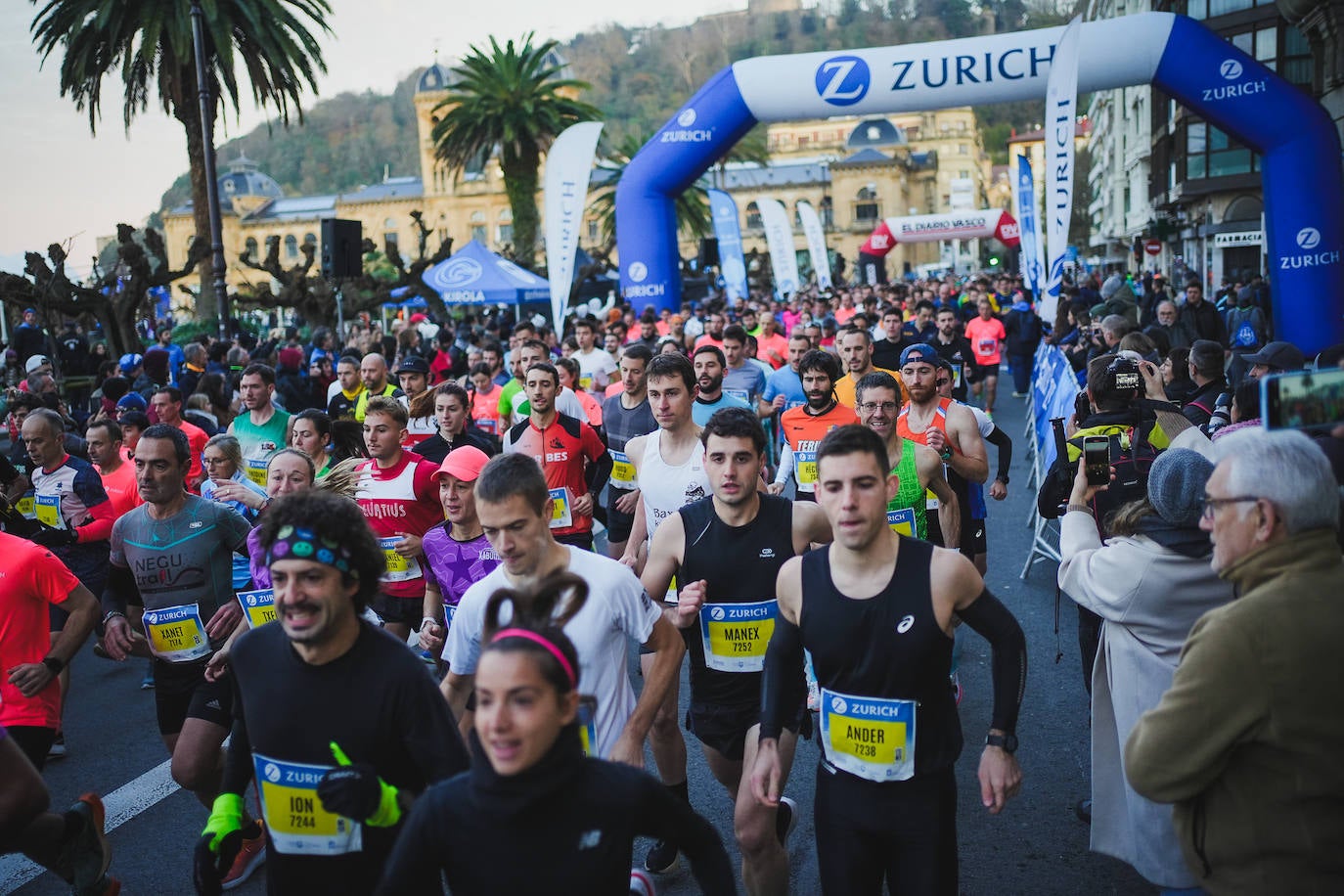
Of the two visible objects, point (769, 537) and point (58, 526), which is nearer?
point (769, 537)

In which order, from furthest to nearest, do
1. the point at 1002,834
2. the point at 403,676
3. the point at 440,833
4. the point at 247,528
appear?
the point at 247,528
the point at 1002,834
the point at 403,676
the point at 440,833

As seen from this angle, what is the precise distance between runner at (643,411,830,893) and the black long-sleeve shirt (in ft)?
5.37

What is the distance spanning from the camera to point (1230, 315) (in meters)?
14.3

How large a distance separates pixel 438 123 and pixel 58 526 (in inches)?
1342

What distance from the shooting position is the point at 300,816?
2.90 meters

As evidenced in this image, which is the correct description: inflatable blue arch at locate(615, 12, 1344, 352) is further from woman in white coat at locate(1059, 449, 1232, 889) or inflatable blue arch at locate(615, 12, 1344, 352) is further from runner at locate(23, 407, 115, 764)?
runner at locate(23, 407, 115, 764)

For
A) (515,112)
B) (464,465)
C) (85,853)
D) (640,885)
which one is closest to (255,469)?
(464,465)

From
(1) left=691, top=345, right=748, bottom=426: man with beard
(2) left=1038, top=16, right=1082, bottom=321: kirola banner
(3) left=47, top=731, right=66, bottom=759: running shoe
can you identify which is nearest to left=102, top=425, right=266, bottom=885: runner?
(3) left=47, top=731, right=66, bottom=759: running shoe

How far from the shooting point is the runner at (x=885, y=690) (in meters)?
3.09

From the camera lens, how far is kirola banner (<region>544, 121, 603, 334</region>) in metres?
14.3

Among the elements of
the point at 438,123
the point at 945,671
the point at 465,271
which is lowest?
the point at 945,671

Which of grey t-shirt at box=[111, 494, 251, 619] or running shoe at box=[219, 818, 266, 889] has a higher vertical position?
grey t-shirt at box=[111, 494, 251, 619]

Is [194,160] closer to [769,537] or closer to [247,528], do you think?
[247,528]

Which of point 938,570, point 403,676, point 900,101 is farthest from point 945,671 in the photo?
point 900,101
